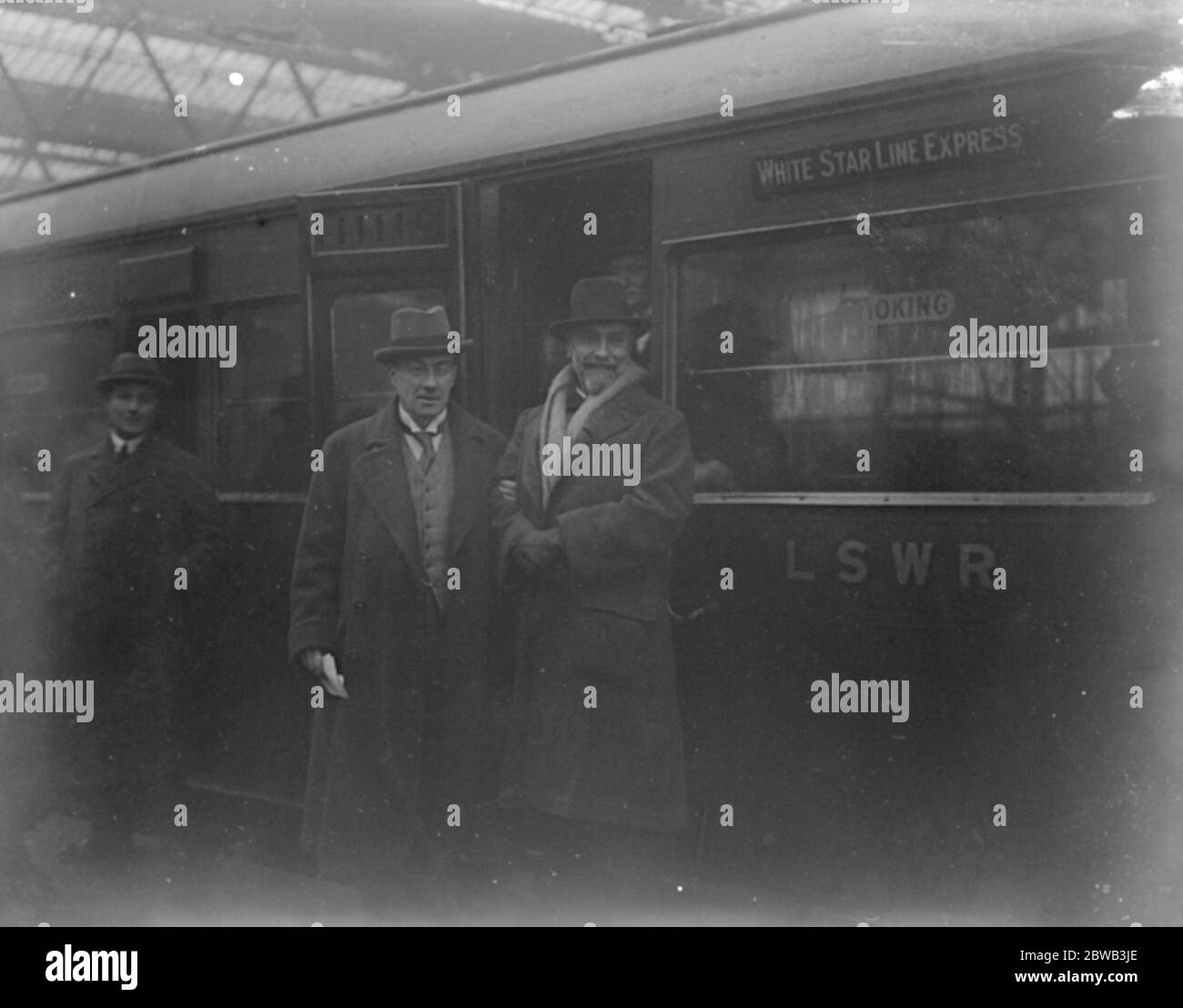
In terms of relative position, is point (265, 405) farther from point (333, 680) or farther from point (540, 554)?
point (540, 554)

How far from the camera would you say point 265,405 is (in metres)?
4.77

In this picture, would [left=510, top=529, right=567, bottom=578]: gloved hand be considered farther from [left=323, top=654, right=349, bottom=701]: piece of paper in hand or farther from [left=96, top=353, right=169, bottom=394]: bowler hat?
[left=96, top=353, right=169, bottom=394]: bowler hat

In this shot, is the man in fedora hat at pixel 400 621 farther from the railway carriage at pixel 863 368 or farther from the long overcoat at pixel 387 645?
the railway carriage at pixel 863 368

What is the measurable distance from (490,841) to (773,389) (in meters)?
1.49

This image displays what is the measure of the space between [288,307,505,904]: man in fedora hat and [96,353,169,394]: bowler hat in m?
0.72

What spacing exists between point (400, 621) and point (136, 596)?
0.98 metres

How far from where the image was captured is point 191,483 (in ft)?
16.1

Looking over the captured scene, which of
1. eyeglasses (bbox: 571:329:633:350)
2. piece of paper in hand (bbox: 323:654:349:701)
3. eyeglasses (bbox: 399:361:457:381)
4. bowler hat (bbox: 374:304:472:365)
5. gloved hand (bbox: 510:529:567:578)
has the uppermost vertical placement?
bowler hat (bbox: 374:304:472:365)

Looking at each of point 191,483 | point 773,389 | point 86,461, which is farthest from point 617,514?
point 86,461

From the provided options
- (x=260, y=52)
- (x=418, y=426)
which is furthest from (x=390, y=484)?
(x=260, y=52)

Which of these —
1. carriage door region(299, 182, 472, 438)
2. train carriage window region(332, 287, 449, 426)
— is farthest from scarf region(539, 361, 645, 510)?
train carriage window region(332, 287, 449, 426)

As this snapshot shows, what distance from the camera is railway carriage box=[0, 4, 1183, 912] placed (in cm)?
349
